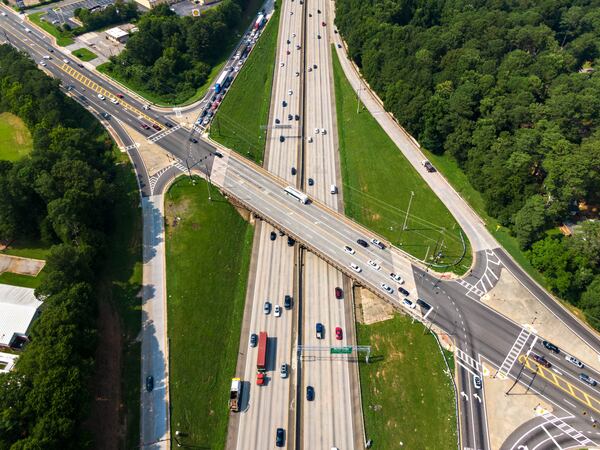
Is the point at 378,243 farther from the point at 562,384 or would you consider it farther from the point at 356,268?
the point at 562,384

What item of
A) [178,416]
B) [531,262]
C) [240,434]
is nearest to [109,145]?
[178,416]

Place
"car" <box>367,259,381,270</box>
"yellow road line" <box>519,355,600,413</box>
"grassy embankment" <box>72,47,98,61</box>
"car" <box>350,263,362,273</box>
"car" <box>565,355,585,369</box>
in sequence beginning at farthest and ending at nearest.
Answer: "grassy embankment" <box>72,47,98,61</box>, "car" <box>367,259,381,270</box>, "car" <box>350,263,362,273</box>, "car" <box>565,355,585,369</box>, "yellow road line" <box>519,355,600,413</box>

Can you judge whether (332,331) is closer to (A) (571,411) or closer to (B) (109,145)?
(A) (571,411)

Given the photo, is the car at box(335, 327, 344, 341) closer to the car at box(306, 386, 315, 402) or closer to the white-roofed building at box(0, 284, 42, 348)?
the car at box(306, 386, 315, 402)

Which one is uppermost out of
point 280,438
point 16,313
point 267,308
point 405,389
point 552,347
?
point 267,308

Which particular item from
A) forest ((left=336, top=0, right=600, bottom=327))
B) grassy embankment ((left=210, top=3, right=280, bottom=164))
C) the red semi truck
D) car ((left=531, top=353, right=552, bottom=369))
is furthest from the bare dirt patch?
forest ((left=336, top=0, right=600, bottom=327))

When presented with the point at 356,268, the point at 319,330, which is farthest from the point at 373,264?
the point at 319,330
